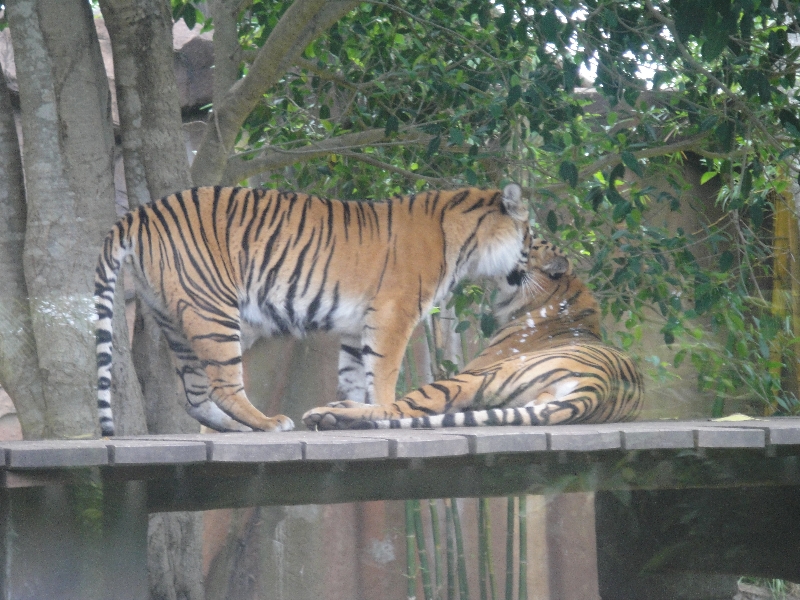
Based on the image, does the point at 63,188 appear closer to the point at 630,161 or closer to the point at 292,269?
the point at 292,269

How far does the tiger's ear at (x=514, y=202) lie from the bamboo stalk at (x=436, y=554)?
1.28m

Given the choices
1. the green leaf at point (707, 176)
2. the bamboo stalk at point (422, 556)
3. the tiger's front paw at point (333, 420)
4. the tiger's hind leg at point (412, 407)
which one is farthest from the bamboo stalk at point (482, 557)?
the green leaf at point (707, 176)

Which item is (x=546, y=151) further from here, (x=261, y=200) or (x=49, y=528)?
(x=49, y=528)

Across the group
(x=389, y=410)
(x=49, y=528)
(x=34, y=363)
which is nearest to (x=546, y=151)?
(x=389, y=410)

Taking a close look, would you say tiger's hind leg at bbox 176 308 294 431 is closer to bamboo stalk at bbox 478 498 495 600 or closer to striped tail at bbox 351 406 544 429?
striped tail at bbox 351 406 544 429

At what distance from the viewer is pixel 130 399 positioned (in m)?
3.43

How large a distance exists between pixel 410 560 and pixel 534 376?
1.29m

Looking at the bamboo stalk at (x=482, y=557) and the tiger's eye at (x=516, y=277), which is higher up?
the tiger's eye at (x=516, y=277)

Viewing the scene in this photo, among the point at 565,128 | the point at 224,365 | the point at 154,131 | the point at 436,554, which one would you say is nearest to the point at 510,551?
the point at 436,554

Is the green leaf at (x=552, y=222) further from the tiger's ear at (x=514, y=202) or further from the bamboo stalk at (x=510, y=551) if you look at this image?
the bamboo stalk at (x=510, y=551)

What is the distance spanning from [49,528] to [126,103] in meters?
2.21

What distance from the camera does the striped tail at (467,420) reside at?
2795 mm

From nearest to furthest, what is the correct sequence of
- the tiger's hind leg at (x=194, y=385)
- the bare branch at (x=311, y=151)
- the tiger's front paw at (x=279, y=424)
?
the tiger's front paw at (x=279, y=424), the tiger's hind leg at (x=194, y=385), the bare branch at (x=311, y=151)

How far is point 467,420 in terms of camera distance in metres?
2.83
